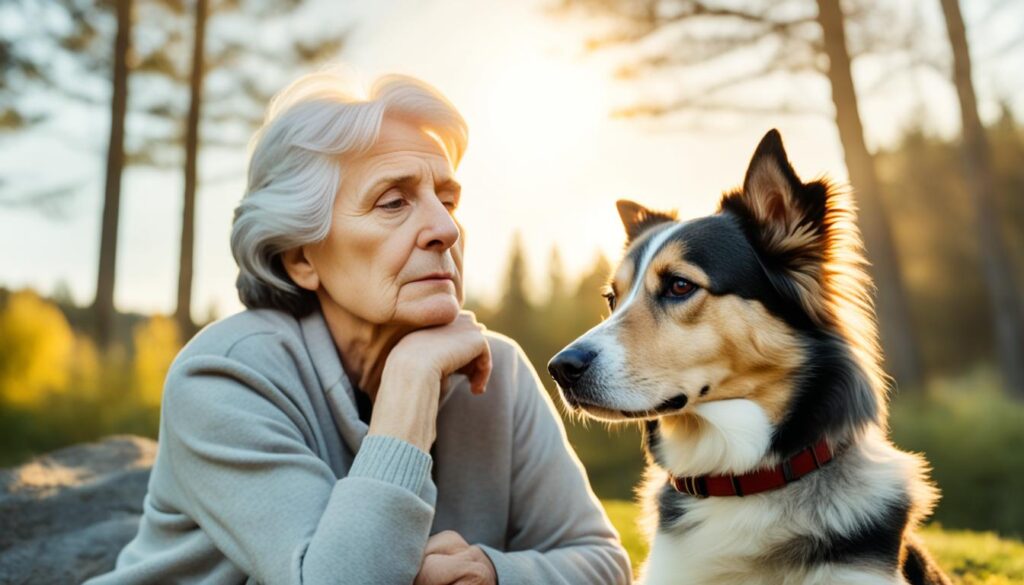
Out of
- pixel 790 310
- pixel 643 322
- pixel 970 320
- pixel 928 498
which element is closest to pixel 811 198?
pixel 790 310

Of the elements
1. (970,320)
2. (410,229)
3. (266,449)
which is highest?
(410,229)

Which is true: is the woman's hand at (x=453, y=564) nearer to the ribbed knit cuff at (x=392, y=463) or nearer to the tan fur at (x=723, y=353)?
the ribbed knit cuff at (x=392, y=463)

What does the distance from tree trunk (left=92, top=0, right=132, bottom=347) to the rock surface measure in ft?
26.9

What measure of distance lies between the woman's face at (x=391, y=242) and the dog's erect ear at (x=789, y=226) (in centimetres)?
94

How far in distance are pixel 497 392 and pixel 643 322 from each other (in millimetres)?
559

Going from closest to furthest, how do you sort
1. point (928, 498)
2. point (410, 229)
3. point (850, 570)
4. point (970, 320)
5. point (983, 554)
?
point (850, 570), point (928, 498), point (410, 229), point (983, 554), point (970, 320)

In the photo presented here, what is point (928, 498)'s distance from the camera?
8.23 ft

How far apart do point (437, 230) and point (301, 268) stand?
479mm

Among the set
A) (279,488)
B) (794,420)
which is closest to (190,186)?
(279,488)

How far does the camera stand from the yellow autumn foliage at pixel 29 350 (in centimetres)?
1023

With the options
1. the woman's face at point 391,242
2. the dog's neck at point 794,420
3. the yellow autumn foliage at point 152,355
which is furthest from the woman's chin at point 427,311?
the yellow autumn foliage at point 152,355

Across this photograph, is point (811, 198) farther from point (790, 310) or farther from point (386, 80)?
point (386, 80)

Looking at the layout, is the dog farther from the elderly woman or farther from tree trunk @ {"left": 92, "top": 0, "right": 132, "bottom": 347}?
tree trunk @ {"left": 92, "top": 0, "right": 132, "bottom": 347}

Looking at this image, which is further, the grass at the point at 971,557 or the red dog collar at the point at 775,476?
the grass at the point at 971,557
